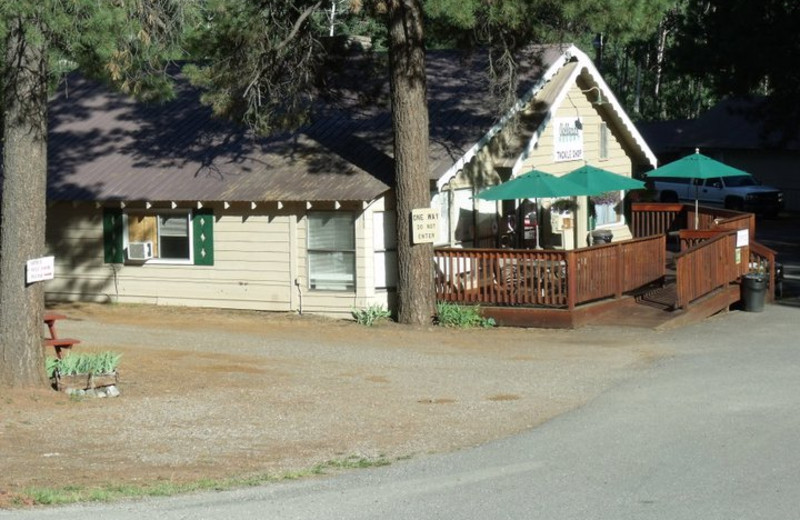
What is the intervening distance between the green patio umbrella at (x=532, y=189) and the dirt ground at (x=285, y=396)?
2748 millimetres

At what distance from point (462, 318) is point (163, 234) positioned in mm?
6407

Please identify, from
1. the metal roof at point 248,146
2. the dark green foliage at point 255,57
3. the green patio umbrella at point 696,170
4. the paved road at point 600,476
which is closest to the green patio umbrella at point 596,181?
the metal roof at point 248,146

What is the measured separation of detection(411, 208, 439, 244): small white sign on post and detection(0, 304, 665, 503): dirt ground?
157 cm

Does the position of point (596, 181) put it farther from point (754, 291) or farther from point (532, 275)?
point (754, 291)

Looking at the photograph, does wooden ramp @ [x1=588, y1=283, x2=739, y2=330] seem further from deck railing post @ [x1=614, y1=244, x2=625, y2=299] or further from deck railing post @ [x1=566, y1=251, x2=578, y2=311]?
deck railing post @ [x1=566, y1=251, x2=578, y2=311]

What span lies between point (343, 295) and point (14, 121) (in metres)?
9.58

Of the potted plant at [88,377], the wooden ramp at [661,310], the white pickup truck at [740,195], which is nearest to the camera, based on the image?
the potted plant at [88,377]

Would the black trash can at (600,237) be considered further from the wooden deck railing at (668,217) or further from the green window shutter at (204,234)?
the green window shutter at (204,234)

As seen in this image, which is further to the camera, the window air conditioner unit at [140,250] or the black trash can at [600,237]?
the black trash can at [600,237]

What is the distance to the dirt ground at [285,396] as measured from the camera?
11758 millimetres

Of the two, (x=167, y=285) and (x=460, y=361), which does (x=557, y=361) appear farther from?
(x=167, y=285)

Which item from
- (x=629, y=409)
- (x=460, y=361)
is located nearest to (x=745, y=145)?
(x=460, y=361)

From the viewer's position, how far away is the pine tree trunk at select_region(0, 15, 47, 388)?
46.2ft

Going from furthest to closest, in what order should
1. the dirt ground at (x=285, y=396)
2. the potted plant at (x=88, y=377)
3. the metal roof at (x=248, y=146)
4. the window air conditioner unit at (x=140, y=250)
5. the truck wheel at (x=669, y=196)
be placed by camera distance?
the truck wheel at (x=669, y=196), the window air conditioner unit at (x=140, y=250), the metal roof at (x=248, y=146), the potted plant at (x=88, y=377), the dirt ground at (x=285, y=396)
